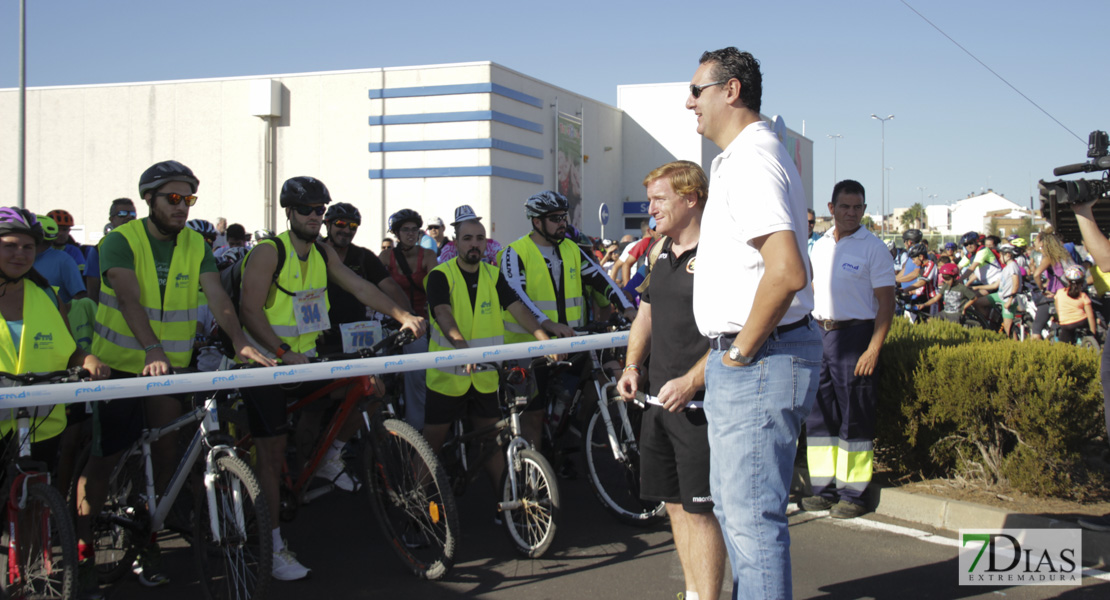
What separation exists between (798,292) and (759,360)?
26 cm

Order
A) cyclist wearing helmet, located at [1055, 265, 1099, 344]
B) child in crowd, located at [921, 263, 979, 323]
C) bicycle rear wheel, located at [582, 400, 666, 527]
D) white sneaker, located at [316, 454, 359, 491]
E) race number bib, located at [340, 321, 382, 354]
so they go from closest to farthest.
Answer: white sneaker, located at [316, 454, 359, 491] → bicycle rear wheel, located at [582, 400, 666, 527] → race number bib, located at [340, 321, 382, 354] → cyclist wearing helmet, located at [1055, 265, 1099, 344] → child in crowd, located at [921, 263, 979, 323]

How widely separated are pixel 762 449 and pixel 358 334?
342cm

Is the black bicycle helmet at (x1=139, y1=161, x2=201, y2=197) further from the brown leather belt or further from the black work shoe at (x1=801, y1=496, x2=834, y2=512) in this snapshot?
the black work shoe at (x1=801, y1=496, x2=834, y2=512)

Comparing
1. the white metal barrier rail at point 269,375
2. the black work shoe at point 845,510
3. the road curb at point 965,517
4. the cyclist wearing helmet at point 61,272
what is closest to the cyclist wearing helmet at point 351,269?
the white metal barrier rail at point 269,375

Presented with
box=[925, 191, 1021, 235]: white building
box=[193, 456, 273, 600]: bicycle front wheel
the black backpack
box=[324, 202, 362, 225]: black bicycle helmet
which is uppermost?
box=[925, 191, 1021, 235]: white building

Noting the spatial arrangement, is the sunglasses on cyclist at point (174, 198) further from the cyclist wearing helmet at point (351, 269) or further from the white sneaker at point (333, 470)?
the white sneaker at point (333, 470)

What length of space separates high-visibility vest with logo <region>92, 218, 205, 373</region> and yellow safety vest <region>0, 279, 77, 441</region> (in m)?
0.28

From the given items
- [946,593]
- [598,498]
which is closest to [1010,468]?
[946,593]

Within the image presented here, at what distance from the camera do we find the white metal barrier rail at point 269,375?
12.3 ft

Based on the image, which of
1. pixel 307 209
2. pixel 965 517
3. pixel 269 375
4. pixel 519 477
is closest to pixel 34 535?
pixel 269 375

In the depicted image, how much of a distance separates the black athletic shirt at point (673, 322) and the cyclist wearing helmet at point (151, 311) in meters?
2.02

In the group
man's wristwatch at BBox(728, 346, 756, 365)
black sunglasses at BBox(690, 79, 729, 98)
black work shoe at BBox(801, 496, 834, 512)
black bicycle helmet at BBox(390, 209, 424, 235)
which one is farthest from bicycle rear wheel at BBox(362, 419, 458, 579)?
black bicycle helmet at BBox(390, 209, 424, 235)

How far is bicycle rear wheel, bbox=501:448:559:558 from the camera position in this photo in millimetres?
4906

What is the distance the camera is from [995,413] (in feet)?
18.2
